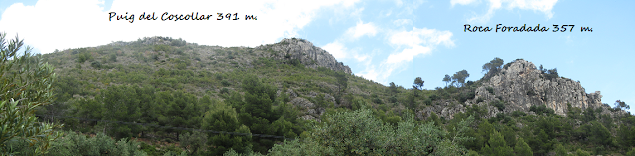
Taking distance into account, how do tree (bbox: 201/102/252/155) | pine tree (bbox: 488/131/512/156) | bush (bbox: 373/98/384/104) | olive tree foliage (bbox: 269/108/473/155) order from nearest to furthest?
1. olive tree foliage (bbox: 269/108/473/155)
2. tree (bbox: 201/102/252/155)
3. pine tree (bbox: 488/131/512/156)
4. bush (bbox: 373/98/384/104)

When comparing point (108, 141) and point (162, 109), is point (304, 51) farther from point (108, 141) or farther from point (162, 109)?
point (108, 141)

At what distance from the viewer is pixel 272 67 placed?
77.1 metres

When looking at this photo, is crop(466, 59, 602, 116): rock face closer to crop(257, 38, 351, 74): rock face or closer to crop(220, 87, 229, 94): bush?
crop(257, 38, 351, 74): rock face

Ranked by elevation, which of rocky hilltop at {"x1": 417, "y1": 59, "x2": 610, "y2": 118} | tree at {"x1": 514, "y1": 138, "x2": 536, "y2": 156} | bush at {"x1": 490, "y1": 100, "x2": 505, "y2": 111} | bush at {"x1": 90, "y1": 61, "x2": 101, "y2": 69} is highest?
bush at {"x1": 90, "y1": 61, "x2": 101, "y2": 69}

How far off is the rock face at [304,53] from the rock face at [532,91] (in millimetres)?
49615

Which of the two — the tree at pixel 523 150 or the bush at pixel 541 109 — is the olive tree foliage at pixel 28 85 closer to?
the tree at pixel 523 150

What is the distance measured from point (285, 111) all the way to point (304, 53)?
6884cm

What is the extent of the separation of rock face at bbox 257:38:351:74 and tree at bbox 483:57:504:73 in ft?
154

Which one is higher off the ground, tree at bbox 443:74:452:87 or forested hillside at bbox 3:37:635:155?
tree at bbox 443:74:452:87

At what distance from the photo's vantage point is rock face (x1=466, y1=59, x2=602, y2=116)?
221ft

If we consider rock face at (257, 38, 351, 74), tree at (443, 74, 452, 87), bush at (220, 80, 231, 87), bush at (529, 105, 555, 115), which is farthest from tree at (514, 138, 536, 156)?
rock face at (257, 38, 351, 74)

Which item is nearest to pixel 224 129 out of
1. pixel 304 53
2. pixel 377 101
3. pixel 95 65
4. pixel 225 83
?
pixel 225 83

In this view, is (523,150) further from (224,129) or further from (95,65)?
(95,65)

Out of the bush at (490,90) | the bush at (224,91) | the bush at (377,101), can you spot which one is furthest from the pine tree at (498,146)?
the bush at (490,90)
